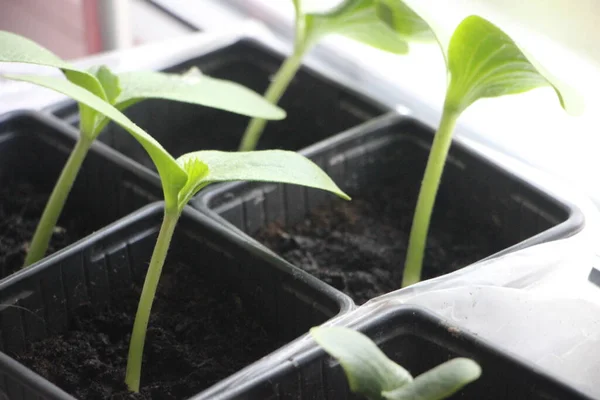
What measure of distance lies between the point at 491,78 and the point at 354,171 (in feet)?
0.87

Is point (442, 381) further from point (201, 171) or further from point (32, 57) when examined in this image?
point (32, 57)

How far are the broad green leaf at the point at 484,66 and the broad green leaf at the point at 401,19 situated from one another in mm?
61

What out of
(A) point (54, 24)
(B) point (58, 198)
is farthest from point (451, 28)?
(A) point (54, 24)

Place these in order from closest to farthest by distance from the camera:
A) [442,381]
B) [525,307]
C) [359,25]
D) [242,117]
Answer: [442,381]
[525,307]
[359,25]
[242,117]

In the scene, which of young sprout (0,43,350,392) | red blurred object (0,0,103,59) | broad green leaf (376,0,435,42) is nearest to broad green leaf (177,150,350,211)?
young sprout (0,43,350,392)

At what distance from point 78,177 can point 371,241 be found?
0.31 meters

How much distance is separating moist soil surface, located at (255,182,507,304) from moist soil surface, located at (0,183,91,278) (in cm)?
20

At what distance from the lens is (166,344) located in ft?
2.48

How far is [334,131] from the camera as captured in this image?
1075 millimetres

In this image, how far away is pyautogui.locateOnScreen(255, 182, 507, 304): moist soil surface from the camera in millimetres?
882

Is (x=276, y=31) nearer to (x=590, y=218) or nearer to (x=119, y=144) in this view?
(x=119, y=144)

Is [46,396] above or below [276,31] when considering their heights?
below

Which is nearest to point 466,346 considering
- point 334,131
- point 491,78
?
point 491,78

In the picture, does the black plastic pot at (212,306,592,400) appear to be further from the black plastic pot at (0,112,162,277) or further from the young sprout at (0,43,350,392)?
the black plastic pot at (0,112,162,277)
